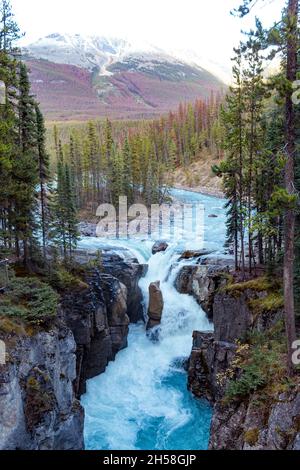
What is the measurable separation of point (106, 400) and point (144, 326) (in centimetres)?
824

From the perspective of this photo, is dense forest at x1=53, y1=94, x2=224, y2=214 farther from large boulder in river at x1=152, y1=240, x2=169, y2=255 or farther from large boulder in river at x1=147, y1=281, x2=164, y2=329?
large boulder in river at x1=147, y1=281, x2=164, y2=329

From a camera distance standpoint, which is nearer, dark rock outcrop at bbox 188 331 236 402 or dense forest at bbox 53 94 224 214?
dark rock outcrop at bbox 188 331 236 402

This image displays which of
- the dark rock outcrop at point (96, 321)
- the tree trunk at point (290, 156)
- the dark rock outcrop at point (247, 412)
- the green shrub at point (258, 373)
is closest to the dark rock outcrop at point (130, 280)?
the dark rock outcrop at point (96, 321)

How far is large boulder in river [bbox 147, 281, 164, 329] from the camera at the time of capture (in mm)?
31938

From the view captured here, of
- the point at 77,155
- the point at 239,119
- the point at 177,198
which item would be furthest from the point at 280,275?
the point at 77,155

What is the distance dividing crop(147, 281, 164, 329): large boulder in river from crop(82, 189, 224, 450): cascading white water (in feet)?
1.60

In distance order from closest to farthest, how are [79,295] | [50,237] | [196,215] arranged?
[79,295]
[50,237]
[196,215]

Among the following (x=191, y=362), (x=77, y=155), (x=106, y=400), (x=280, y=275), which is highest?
(x=77, y=155)

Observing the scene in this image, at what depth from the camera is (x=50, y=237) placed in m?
30.9

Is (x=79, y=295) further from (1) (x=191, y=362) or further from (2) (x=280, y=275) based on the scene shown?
(2) (x=280, y=275)

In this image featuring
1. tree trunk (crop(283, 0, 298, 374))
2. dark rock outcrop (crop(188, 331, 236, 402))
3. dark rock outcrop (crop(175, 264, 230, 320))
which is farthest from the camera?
dark rock outcrop (crop(175, 264, 230, 320))

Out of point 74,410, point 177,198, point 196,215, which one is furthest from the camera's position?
point 177,198

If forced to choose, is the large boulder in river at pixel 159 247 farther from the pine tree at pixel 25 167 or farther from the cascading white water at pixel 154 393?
the pine tree at pixel 25 167

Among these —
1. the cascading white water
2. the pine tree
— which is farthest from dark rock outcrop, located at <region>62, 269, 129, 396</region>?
the pine tree
